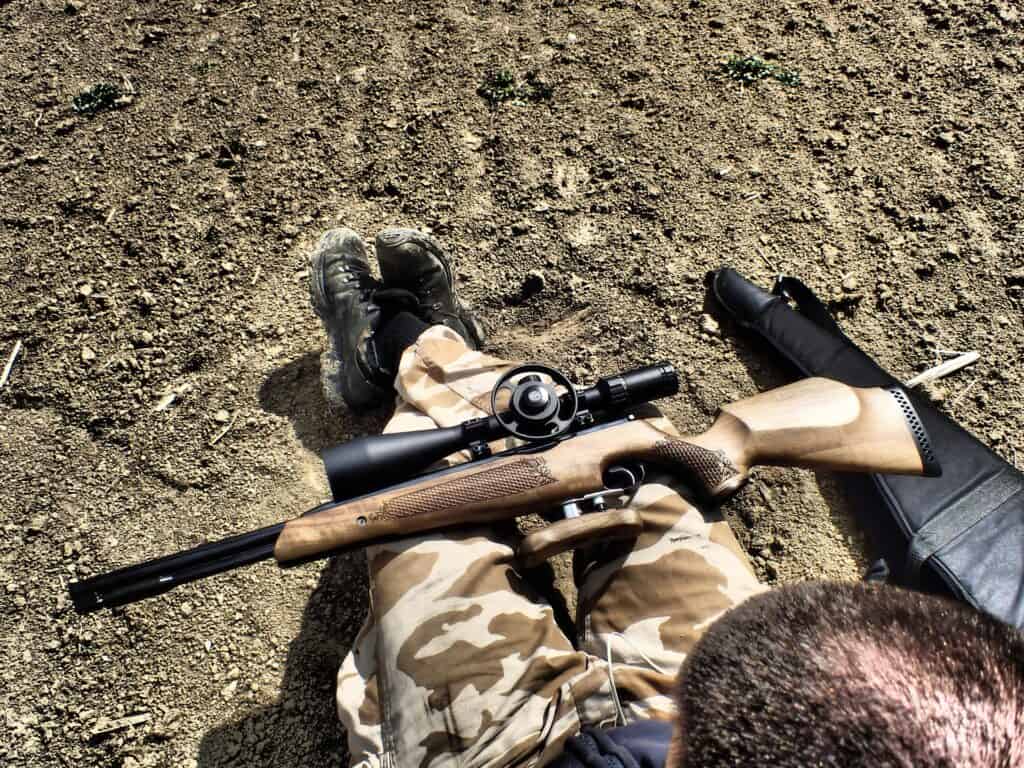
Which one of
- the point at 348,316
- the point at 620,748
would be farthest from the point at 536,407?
the point at 348,316

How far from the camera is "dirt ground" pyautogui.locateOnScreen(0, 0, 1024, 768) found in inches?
104

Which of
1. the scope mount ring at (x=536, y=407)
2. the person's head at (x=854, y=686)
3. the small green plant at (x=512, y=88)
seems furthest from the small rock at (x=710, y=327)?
the person's head at (x=854, y=686)

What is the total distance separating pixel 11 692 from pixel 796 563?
3204mm

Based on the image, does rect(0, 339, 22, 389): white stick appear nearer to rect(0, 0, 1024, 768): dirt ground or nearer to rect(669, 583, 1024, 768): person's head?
rect(0, 0, 1024, 768): dirt ground

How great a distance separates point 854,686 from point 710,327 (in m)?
2.26

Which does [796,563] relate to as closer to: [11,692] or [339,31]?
[11,692]

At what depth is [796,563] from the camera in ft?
8.84

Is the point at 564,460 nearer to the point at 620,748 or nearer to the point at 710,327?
the point at 620,748

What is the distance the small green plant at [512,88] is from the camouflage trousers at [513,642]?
2.28 meters

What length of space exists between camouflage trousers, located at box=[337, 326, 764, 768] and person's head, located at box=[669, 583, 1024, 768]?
0.72 meters

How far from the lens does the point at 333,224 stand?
3.31m

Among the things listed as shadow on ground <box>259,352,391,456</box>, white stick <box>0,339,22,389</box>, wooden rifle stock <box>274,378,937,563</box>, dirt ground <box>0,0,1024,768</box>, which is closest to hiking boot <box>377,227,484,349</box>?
dirt ground <box>0,0,1024,768</box>

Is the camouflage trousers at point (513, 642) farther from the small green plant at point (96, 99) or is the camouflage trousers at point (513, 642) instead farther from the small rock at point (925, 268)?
the small green plant at point (96, 99)

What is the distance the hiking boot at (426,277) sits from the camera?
2939 millimetres
